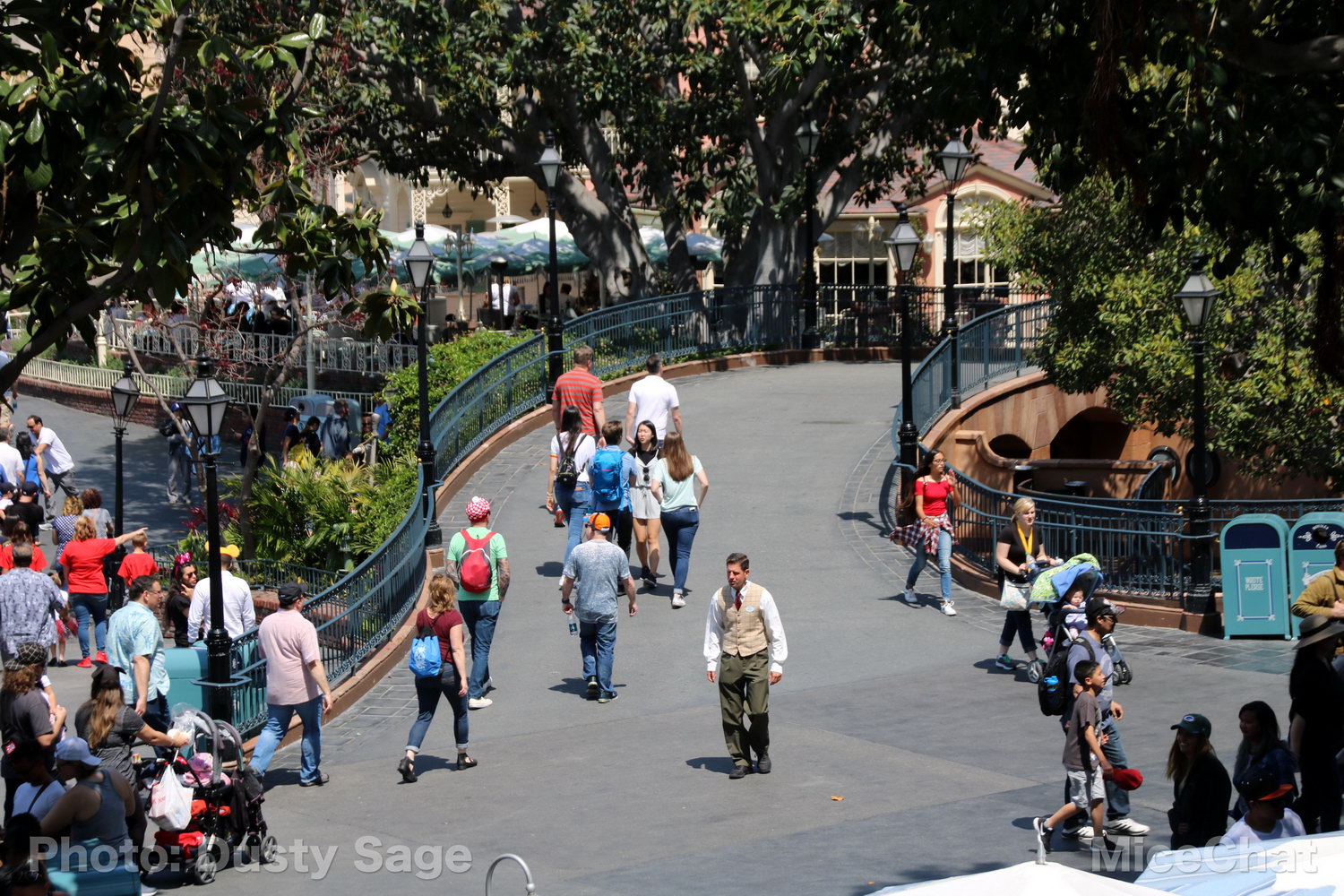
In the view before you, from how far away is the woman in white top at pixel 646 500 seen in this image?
15078 millimetres

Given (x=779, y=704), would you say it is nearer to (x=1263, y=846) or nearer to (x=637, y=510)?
(x=637, y=510)

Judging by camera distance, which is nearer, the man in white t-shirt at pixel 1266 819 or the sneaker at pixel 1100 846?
the man in white t-shirt at pixel 1266 819

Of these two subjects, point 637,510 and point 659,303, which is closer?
point 637,510

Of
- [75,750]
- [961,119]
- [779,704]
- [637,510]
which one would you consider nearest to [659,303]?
[637,510]

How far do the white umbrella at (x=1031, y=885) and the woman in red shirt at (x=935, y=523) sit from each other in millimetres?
9532

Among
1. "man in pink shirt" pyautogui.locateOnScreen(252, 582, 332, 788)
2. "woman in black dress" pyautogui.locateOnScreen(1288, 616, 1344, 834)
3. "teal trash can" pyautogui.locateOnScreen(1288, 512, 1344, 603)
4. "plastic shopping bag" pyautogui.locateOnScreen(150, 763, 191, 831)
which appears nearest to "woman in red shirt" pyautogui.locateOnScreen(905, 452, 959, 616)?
"teal trash can" pyautogui.locateOnScreen(1288, 512, 1344, 603)

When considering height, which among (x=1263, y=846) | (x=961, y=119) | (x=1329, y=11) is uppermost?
(x=1329, y=11)

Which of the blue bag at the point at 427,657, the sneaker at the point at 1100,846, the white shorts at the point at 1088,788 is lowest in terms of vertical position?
the sneaker at the point at 1100,846

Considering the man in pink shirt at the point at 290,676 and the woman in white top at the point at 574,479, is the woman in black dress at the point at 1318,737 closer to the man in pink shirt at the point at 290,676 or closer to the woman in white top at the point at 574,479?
the man in pink shirt at the point at 290,676

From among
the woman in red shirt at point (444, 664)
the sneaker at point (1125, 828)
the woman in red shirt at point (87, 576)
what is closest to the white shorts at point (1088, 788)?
the sneaker at point (1125, 828)

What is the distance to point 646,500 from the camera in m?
15.1

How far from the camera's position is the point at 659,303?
24.8m

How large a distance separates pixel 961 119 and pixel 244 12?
19.0 metres

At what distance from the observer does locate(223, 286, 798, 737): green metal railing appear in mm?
13617
